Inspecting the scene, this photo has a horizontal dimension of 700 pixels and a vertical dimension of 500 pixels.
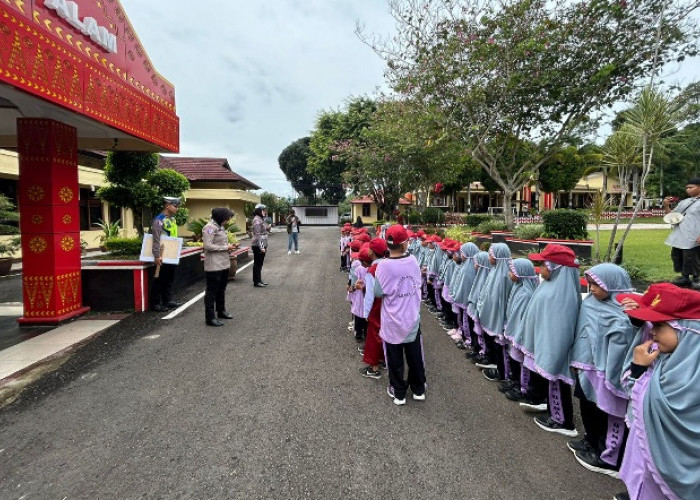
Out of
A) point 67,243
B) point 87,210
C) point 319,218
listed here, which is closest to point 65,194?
point 67,243

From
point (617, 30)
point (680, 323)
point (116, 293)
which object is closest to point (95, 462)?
point (680, 323)

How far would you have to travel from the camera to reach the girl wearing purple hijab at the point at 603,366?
2.52 metres

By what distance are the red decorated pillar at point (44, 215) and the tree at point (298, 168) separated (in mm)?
49586

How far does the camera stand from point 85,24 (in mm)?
5543

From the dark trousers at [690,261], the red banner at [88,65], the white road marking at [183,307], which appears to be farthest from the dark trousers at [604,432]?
the white road marking at [183,307]

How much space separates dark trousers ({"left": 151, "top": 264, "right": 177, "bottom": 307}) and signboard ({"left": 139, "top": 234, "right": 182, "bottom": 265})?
20 centimetres

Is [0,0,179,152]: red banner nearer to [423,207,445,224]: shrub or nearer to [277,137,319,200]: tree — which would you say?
[423,207,445,224]: shrub

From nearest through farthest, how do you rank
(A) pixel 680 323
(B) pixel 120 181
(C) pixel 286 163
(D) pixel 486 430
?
1. (A) pixel 680 323
2. (D) pixel 486 430
3. (B) pixel 120 181
4. (C) pixel 286 163

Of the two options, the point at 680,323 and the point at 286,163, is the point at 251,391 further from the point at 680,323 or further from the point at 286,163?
the point at 286,163

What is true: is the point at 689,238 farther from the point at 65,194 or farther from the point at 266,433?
the point at 65,194

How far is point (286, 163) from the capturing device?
57469 mm

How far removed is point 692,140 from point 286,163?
46845 mm

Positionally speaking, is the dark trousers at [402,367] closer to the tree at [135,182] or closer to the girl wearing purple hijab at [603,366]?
the girl wearing purple hijab at [603,366]

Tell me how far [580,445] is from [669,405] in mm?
1155
